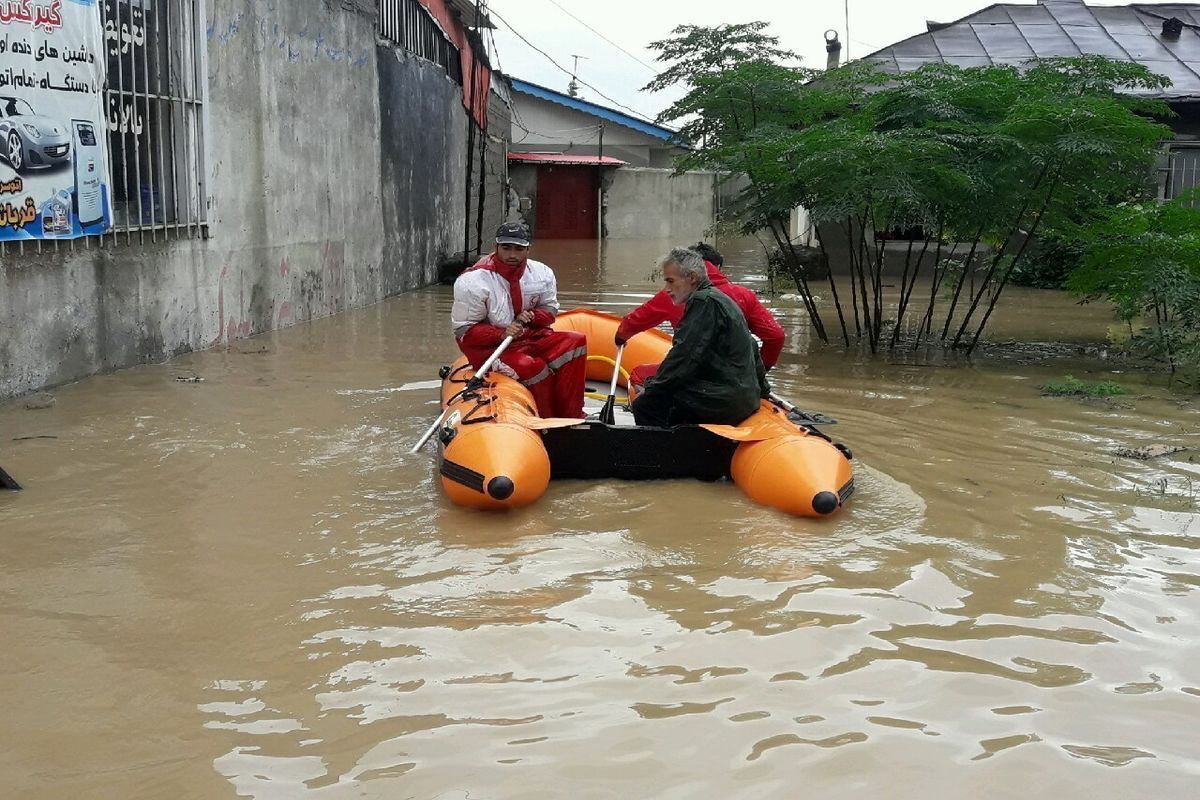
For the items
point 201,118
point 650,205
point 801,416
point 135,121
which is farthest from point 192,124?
point 650,205

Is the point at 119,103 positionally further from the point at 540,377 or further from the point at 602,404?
the point at 602,404

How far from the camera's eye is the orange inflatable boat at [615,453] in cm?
568

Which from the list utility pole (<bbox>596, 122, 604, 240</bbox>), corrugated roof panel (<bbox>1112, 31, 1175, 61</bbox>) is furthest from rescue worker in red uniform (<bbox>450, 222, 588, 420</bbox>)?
utility pole (<bbox>596, 122, 604, 240</bbox>)

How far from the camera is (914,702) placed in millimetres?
3758

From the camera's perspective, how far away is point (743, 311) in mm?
7812

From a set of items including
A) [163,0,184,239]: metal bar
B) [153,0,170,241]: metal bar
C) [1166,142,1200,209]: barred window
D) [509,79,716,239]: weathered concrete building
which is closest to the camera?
[153,0,170,241]: metal bar

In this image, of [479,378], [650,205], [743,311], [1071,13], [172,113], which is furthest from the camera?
[650,205]

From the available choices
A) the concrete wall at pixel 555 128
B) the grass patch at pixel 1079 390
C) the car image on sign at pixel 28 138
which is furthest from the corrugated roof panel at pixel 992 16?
the car image on sign at pixel 28 138

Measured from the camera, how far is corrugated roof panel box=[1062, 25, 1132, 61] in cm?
1927

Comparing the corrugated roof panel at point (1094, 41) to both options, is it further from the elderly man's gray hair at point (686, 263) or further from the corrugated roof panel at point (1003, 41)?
the elderly man's gray hair at point (686, 263)

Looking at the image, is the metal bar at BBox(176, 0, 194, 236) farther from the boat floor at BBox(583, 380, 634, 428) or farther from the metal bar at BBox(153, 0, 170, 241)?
the boat floor at BBox(583, 380, 634, 428)

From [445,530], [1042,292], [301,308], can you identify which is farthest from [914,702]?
[1042,292]

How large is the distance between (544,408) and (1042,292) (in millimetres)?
12633

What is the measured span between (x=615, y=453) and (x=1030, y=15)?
1899cm
